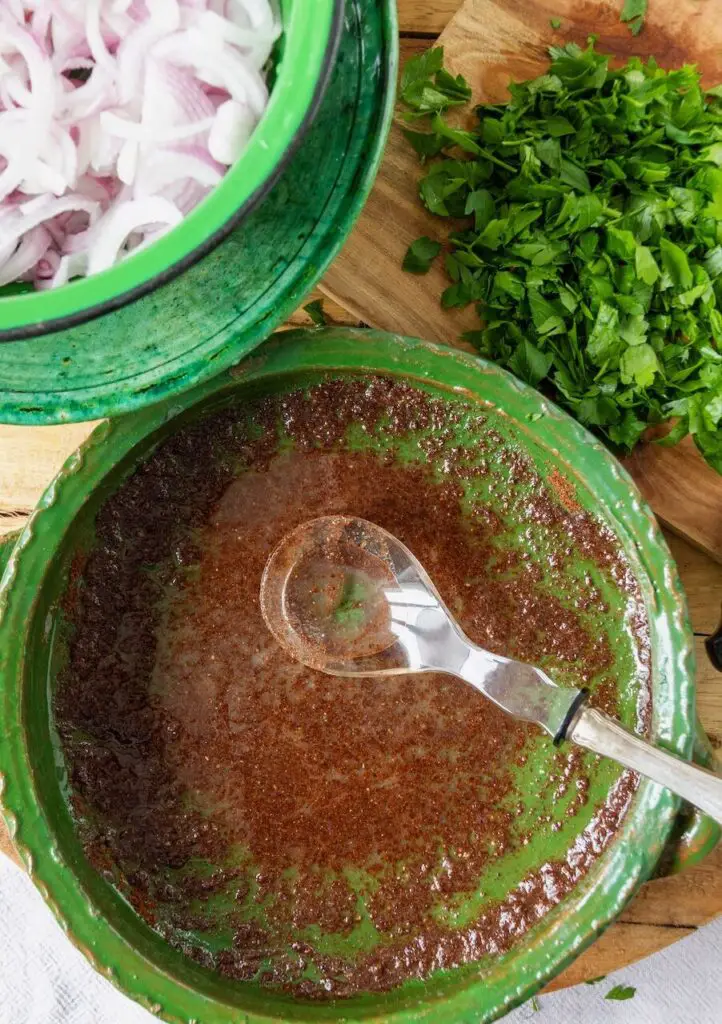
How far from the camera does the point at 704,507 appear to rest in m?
1.10

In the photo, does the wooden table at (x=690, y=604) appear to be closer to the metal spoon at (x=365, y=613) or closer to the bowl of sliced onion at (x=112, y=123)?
the metal spoon at (x=365, y=613)

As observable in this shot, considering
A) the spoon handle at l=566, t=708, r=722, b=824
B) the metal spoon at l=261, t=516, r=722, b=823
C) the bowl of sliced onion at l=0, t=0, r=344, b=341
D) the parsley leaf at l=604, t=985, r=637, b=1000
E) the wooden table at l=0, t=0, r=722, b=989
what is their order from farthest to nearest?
the parsley leaf at l=604, t=985, r=637, b=1000, the wooden table at l=0, t=0, r=722, b=989, the metal spoon at l=261, t=516, r=722, b=823, the spoon handle at l=566, t=708, r=722, b=824, the bowl of sliced onion at l=0, t=0, r=344, b=341

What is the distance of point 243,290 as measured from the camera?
2.88ft

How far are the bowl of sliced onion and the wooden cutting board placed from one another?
0.34m

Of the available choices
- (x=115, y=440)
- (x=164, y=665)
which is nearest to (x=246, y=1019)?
(x=164, y=665)

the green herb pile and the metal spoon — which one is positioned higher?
the green herb pile

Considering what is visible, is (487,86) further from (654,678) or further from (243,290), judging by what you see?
(654,678)

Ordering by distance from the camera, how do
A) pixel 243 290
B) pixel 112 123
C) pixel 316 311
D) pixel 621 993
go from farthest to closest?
pixel 621 993
pixel 316 311
pixel 243 290
pixel 112 123

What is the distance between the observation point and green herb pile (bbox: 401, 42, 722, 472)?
3.40 ft

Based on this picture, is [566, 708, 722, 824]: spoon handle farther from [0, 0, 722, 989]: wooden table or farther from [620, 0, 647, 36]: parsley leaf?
[620, 0, 647, 36]: parsley leaf

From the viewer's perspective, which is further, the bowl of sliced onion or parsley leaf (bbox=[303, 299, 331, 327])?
parsley leaf (bbox=[303, 299, 331, 327])

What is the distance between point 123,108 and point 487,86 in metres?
0.47

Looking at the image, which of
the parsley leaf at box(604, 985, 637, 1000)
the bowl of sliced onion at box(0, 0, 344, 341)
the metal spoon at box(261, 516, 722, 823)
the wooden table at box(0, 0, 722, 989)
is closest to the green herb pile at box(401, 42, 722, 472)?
the wooden table at box(0, 0, 722, 989)

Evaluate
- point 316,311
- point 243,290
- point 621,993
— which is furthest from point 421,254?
point 621,993
